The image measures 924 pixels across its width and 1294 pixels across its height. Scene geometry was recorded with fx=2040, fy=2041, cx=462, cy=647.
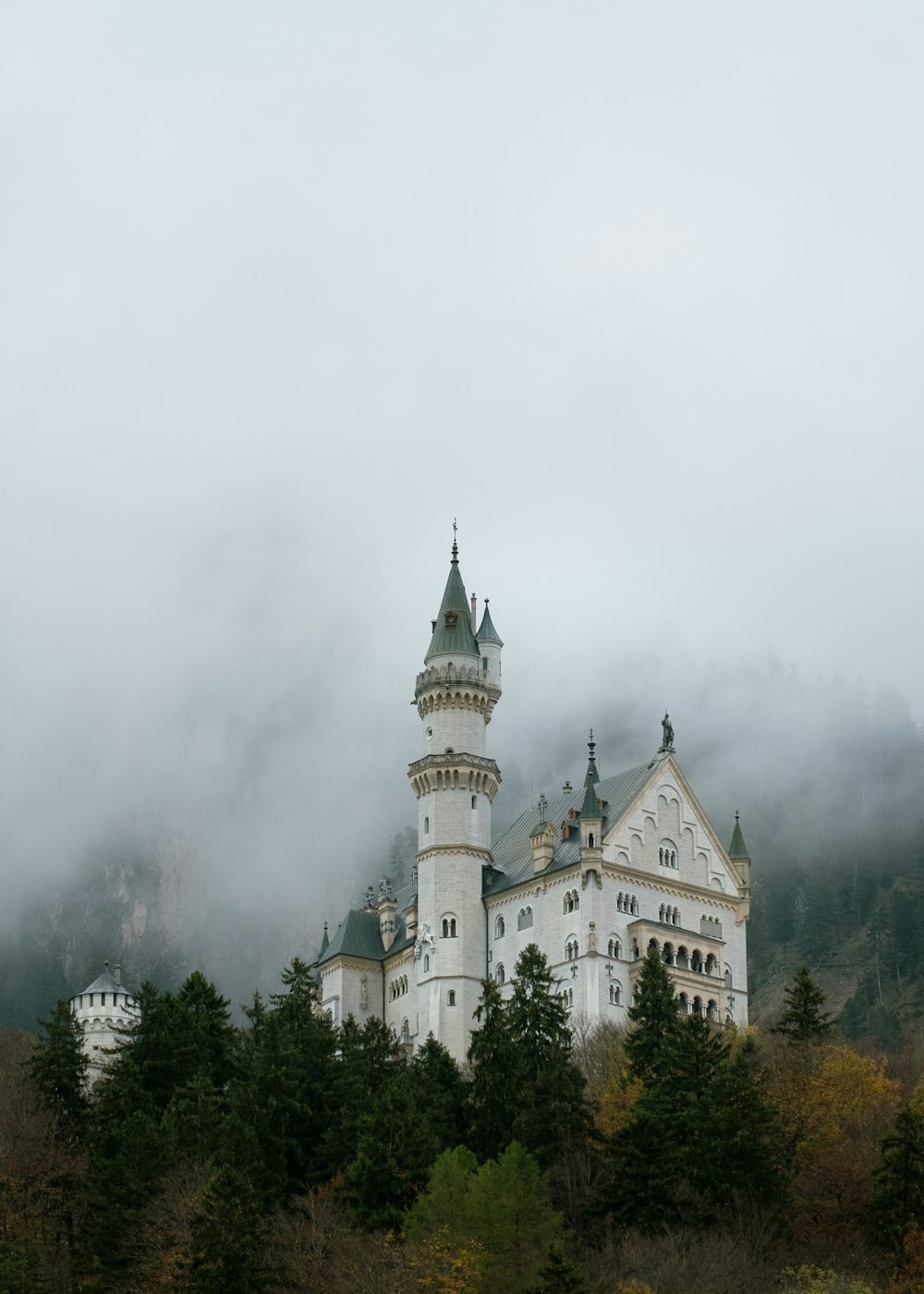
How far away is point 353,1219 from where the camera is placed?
208ft

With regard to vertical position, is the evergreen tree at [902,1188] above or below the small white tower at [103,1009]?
below

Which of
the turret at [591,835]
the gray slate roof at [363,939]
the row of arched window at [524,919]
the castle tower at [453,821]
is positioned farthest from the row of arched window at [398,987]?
the turret at [591,835]

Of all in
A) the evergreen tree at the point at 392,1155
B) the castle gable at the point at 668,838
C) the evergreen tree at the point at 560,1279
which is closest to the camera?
the evergreen tree at the point at 560,1279

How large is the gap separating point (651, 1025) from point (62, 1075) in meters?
23.3

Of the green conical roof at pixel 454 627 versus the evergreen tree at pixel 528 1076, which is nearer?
the evergreen tree at pixel 528 1076

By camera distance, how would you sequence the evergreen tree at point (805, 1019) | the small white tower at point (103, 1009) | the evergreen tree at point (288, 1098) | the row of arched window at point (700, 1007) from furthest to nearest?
the small white tower at point (103, 1009) → the row of arched window at point (700, 1007) → the evergreen tree at point (805, 1019) → the evergreen tree at point (288, 1098)

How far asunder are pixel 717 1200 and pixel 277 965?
427 ft

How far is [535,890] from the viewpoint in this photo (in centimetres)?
A: 10038

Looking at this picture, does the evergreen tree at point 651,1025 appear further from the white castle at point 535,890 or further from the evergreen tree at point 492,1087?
the white castle at point 535,890

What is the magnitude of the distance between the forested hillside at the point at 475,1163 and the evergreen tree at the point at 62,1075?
12 cm

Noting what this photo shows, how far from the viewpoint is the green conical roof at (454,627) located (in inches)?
4218

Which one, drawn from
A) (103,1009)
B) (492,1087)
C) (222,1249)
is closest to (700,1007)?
(492,1087)

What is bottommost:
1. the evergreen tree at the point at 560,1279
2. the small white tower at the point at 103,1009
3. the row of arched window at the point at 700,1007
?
the evergreen tree at the point at 560,1279

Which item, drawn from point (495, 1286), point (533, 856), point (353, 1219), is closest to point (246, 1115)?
point (353, 1219)
